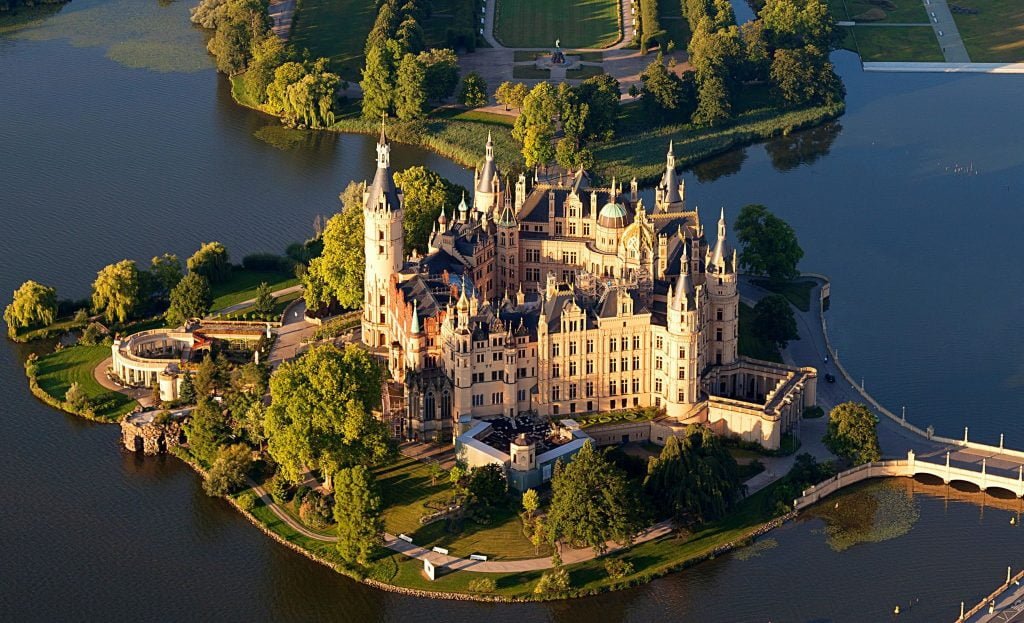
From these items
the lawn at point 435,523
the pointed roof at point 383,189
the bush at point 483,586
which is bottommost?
the bush at point 483,586

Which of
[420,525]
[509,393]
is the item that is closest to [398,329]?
[509,393]

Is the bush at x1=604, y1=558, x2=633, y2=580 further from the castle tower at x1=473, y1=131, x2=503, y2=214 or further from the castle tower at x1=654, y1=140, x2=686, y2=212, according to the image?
the castle tower at x1=473, y1=131, x2=503, y2=214

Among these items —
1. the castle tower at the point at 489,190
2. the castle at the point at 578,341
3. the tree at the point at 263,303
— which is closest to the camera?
the castle at the point at 578,341

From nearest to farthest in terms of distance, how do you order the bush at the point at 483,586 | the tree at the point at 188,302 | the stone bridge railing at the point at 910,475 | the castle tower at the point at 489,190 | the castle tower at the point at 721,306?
the bush at the point at 483,586
the stone bridge railing at the point at 910,475
the castle tower at the point at 721,306
the tree at the point at 188,302
the castle tower at the point at 489,190

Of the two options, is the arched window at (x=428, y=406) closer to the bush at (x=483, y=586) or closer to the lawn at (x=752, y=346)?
the bush at (x=483, y=586)

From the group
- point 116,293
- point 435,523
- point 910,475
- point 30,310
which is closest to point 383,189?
point 116,293

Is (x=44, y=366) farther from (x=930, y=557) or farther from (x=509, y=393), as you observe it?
(x=930, y=557)

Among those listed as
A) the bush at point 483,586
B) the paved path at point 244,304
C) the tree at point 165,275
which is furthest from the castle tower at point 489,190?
the bush at point 483,586
